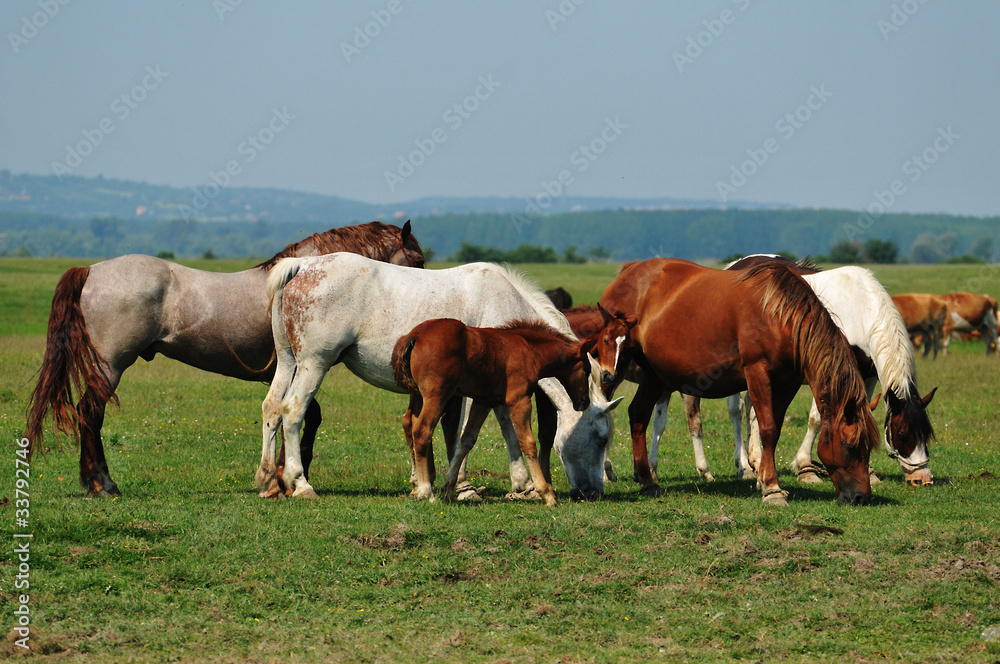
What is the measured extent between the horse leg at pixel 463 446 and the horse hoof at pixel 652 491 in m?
1.90

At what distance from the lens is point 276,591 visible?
6516 mm

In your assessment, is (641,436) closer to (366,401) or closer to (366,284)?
(366,284)

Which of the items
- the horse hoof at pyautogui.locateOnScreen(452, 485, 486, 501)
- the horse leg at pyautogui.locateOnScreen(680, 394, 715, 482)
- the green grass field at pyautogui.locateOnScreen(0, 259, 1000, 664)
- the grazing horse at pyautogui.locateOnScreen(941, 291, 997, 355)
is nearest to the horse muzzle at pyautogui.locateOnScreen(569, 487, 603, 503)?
the green grass field at pyautogui.locateOnScreen(0, 259, 1000, 664)

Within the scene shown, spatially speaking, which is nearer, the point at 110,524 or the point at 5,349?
the point at 110,524

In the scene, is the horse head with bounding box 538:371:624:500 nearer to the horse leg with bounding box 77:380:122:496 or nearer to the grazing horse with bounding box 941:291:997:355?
the horse leg with bounding box 77:380:122:496

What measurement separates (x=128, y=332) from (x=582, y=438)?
14.7 feet

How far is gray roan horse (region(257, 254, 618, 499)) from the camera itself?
9.11 meters

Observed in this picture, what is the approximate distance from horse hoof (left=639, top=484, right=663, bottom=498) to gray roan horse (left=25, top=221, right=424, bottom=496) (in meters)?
3.49

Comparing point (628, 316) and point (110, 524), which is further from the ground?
point (628, 316)

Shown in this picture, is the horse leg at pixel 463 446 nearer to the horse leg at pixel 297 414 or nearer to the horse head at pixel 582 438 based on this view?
the horse head at pixel 582 438

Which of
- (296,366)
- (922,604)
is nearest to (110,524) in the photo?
(296,366)

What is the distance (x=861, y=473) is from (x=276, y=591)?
5.45 metres

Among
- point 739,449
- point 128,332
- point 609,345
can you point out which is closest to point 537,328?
point 609,345

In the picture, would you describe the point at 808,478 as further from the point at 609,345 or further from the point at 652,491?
the point at 609,345
